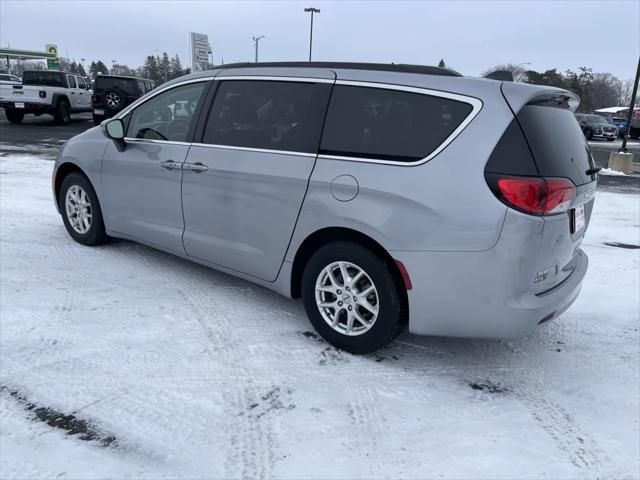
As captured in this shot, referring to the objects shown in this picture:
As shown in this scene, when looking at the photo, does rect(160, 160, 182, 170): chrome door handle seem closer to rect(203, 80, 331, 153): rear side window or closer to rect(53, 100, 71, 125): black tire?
Answer: rect(203, 80, 331, 153): rear side window

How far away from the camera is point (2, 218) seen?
5.97 meters

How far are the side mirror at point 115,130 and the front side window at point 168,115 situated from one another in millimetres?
62

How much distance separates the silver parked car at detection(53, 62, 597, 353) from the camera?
106 inches

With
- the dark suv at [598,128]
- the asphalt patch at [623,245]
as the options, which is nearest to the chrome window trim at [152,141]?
the asphalt patch at [623,245]

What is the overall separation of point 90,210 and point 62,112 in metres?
17.2

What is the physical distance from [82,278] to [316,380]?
2.39m

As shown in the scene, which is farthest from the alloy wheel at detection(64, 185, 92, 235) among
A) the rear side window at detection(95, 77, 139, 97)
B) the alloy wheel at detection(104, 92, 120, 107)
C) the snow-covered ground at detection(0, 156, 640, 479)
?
the rear side window at detection(95, 77, 139, 97)

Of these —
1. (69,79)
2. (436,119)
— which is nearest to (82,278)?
(436,119)

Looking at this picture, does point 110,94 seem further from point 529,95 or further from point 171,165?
point 529,95

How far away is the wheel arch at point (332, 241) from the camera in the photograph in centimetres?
301

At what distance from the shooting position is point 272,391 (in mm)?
2848

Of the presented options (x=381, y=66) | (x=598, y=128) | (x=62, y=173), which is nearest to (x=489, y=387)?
(x=381, y=66)

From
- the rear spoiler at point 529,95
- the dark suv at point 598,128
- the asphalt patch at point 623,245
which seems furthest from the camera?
the dark suv at point 598,128

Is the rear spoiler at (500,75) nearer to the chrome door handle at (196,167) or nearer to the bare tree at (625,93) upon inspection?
the chrome door handle at (196,167)
